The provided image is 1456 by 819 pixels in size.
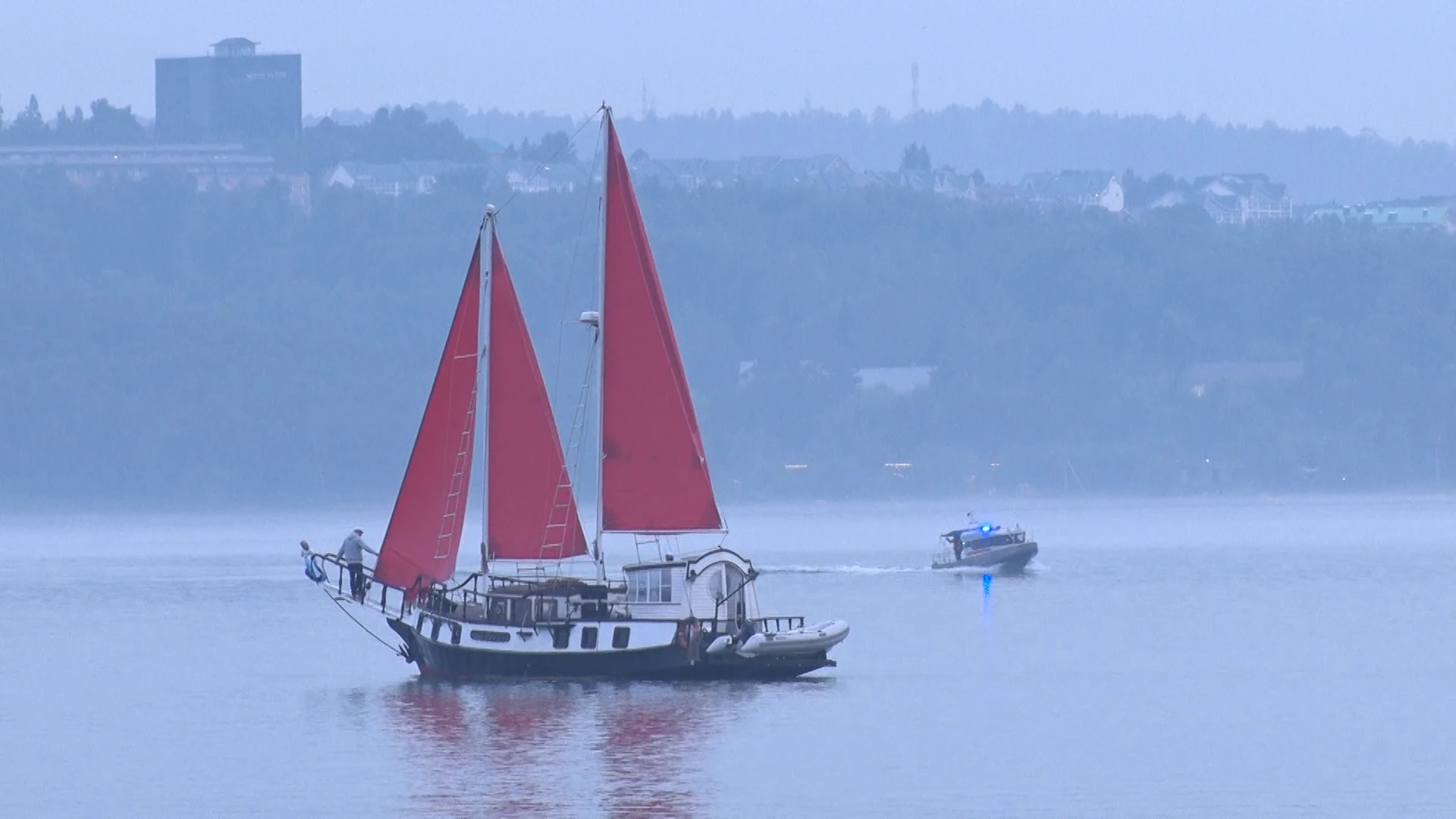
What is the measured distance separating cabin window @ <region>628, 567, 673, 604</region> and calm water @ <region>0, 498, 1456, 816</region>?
188 centimetres

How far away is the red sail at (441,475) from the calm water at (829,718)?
252 cm

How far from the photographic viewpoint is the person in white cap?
60938 millimetres

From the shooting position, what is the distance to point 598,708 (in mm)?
56781

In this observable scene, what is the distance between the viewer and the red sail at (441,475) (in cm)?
6075

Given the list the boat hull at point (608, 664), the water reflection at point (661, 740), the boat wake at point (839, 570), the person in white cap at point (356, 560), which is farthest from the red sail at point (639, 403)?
the boat wake at point (839, 570)

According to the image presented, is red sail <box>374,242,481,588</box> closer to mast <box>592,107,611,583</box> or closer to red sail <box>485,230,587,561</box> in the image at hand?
red sail <box>485,230,587,561</box>

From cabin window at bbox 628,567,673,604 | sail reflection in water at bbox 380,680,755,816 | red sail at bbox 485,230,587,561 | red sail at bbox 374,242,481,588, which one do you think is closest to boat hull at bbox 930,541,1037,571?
sail reflection in water at bbox 380,680,755,816

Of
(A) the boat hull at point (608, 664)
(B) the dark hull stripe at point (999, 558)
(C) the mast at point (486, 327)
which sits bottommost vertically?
(B) the dark hull stripe at point (999, 558)

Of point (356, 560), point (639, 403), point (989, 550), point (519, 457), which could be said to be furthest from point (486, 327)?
point (989, 550)

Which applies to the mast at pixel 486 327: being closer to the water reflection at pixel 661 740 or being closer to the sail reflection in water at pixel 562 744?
the sail reflection in water at pixel 562 744

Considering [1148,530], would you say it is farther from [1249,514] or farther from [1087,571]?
[1087,571]

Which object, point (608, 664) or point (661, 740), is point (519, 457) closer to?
point (608, 664)

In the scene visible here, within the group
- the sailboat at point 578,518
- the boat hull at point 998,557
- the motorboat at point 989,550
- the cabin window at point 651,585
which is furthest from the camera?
the motorboat at point 989,550

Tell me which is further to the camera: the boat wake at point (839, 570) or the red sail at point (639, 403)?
the boat wake at point (839, 570)
